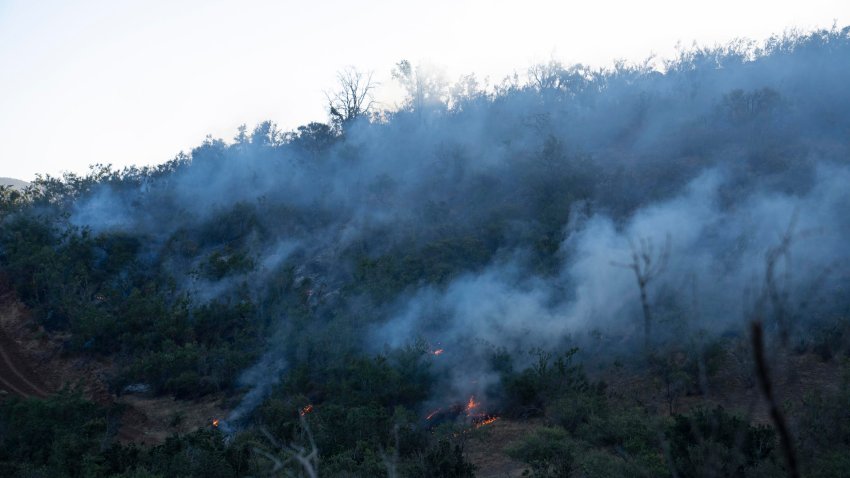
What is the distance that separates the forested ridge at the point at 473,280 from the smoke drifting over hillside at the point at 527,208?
111 millimetres

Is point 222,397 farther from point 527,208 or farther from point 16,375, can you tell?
point 527,208

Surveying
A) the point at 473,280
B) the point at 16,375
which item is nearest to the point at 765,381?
the point at 473,280

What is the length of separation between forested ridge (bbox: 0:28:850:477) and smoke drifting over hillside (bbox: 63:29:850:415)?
11cm

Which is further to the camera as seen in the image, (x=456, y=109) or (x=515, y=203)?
(x=456, y=109)

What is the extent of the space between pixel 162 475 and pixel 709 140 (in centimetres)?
2207

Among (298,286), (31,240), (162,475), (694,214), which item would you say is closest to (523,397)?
(162,475)

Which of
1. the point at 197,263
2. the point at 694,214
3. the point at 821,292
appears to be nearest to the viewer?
the point at 821,292

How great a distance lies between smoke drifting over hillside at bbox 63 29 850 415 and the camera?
649 inches

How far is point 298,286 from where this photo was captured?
73.6 ft

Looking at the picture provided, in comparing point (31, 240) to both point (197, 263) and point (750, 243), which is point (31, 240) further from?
point (750, 243)

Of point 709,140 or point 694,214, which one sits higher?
point 709,140

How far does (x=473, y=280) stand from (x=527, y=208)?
5.16m

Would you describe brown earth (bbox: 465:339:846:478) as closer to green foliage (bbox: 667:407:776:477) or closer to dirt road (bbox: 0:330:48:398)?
green foliage (bbox: 667:407:776:477)

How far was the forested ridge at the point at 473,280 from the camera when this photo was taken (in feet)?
35.6
